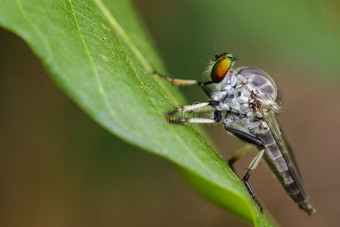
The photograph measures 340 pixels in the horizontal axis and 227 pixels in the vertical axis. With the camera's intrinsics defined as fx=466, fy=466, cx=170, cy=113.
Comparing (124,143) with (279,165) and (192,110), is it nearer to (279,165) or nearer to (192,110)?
(279,165)

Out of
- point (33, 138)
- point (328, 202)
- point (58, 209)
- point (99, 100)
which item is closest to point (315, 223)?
point (328, 202)

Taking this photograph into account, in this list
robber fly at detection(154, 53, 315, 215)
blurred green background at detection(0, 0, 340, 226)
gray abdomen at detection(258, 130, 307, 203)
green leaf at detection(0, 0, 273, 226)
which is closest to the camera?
green leaf at detection(0, 0, 273, 226)

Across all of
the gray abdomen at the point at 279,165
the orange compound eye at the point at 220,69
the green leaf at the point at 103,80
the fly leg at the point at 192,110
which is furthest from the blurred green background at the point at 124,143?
the green leaf at the point at 103,80

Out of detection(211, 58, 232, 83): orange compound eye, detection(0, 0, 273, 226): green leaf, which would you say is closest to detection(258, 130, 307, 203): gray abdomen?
detection(211, 58, 232, 83): orange compound eye

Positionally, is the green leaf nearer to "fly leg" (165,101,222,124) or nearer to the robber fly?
"fly leg" (165,101,222,124)

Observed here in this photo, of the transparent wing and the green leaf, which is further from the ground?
the green leaf

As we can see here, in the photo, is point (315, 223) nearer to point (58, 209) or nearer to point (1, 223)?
point (58, 209)

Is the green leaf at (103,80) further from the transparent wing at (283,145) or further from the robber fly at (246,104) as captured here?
the transparent wing at (283,145)
